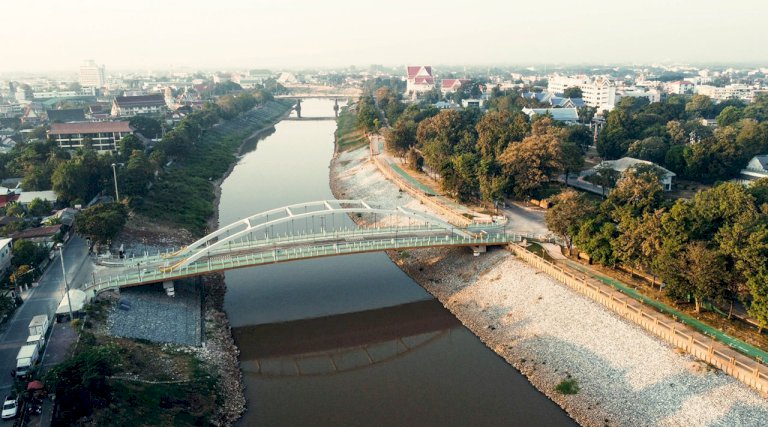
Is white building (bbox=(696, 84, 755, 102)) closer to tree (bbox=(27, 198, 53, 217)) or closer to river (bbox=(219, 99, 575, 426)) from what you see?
river (bbox=(219, 99, 575, 426))

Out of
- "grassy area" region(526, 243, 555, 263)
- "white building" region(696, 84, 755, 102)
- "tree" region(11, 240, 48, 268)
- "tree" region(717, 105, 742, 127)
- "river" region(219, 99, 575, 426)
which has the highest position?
"white building" region(696, 84, 755, 102)

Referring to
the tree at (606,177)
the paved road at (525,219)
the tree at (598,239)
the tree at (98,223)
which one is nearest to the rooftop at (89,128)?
the tree at (98,223)

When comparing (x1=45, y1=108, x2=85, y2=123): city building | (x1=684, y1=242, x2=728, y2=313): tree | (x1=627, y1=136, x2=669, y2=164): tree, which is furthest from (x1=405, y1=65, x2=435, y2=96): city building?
(x1=684, y1=242, x2=728, y2=313): tree

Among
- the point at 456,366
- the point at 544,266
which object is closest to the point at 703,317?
the point at 544,266

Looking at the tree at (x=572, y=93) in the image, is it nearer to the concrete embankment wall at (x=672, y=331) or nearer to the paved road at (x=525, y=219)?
the paved road at (x=525, y=219)

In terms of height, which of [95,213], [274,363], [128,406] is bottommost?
[274,363]

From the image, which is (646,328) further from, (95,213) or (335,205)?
(335,205)
